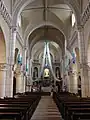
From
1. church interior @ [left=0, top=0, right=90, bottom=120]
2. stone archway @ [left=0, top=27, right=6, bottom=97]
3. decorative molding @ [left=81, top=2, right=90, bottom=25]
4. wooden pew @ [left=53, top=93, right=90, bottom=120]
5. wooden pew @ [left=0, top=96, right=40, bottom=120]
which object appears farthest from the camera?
stone archway @ [left=0, top=27, right=6, bottom=97]

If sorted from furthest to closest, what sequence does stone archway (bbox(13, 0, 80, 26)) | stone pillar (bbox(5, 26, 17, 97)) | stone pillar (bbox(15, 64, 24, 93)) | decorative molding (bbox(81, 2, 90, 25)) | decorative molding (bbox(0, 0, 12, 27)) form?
stone pillar (bbox(15, 64, 24, 93))
stone archway (bbox(13, 0, 80, 26))
stone pillar (bbox(5, 26, 17, 97))
decorative molding (bbox(81, 2, 90, 25))
decorative molding (bbox(0, 0, 12, 27))

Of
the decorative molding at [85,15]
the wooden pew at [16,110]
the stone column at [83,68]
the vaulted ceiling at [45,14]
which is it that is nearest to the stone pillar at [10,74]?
the stone column at [83,68]

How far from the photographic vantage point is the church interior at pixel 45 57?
7.02 metres

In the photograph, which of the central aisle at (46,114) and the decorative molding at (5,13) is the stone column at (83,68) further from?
the decorative molding at (5,13)

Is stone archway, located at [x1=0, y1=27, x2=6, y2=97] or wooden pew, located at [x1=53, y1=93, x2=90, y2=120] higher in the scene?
stone archway, located at [x1=0, y1=27, x2=6, y2=97]

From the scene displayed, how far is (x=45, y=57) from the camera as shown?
3712 centimetres

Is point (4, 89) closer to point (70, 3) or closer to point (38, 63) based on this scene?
point (70, 3)

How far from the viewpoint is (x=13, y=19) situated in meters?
15.0

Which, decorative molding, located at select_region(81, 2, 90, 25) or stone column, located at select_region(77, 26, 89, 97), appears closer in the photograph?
decorative molding, located at select_region(81, 2, 90, 25)

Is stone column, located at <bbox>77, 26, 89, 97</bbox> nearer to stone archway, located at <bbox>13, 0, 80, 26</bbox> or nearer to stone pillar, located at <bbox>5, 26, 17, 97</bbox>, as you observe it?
stone archway, located at <bbox>13, 0, 80, 26</bbox>

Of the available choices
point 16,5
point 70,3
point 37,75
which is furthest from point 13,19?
point 37,75

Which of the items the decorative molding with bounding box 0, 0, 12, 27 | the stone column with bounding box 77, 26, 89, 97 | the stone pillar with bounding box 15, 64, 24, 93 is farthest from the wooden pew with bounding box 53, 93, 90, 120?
the stone pillar with bounding box 15, 64, 24, 93

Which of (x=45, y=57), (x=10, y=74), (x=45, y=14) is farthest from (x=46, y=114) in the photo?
(x=45, y=57)

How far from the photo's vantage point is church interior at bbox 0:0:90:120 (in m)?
7.02
